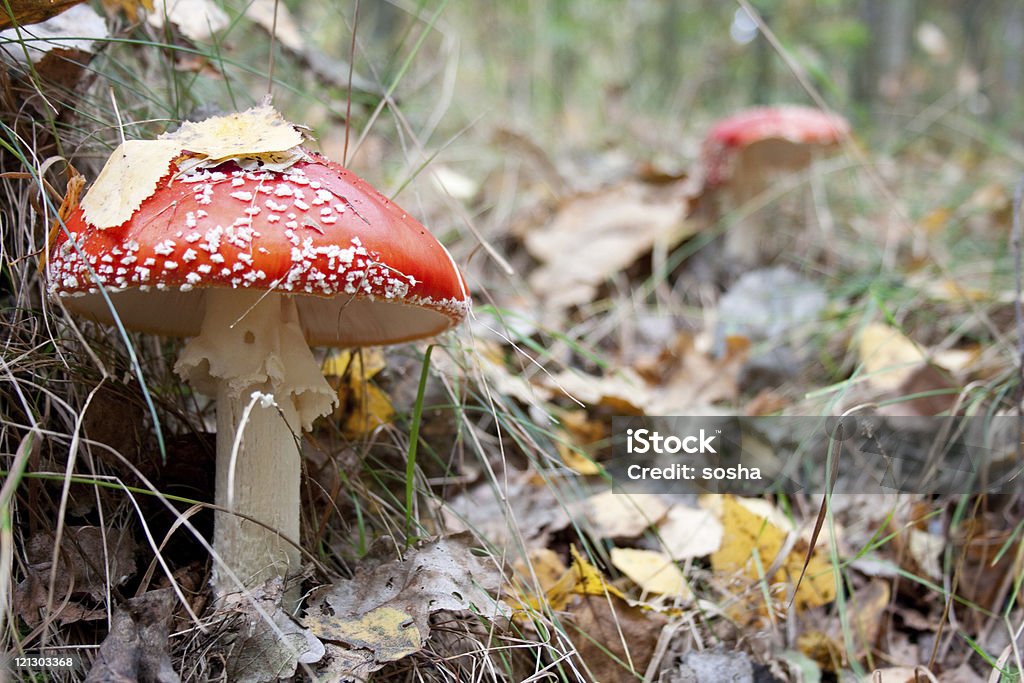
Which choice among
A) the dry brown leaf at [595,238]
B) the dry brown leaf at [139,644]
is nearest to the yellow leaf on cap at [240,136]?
the dry brown leaf at [139,644]

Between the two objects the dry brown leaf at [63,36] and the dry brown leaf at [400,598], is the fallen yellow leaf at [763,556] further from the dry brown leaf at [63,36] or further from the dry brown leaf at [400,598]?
the dry brown leaf at [63,36]

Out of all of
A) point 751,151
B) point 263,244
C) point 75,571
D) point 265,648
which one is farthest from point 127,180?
point 751,151

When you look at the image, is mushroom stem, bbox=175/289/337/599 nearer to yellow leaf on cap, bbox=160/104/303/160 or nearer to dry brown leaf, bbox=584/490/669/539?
yellow leaf on cap, bbox=160/104/303/160

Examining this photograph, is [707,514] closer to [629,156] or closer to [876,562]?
[876,562]

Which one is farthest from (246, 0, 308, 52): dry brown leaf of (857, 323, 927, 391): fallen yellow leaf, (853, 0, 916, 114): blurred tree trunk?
(853, 0, 916, 114): blurred tree trunk

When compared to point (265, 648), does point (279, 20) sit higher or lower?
higher

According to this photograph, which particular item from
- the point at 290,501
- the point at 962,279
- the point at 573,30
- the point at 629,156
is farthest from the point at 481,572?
the point at 573,30

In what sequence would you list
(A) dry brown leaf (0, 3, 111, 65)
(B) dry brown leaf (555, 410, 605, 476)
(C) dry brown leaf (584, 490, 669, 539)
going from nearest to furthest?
(A) dry brown leaf (0, 3, 111, 65) < (C) dry brown leaf (584, 490, 669, 539) < (B) dry brown leaf (555, 410, 605, 476)

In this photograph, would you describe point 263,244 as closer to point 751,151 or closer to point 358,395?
A: point 358,395
